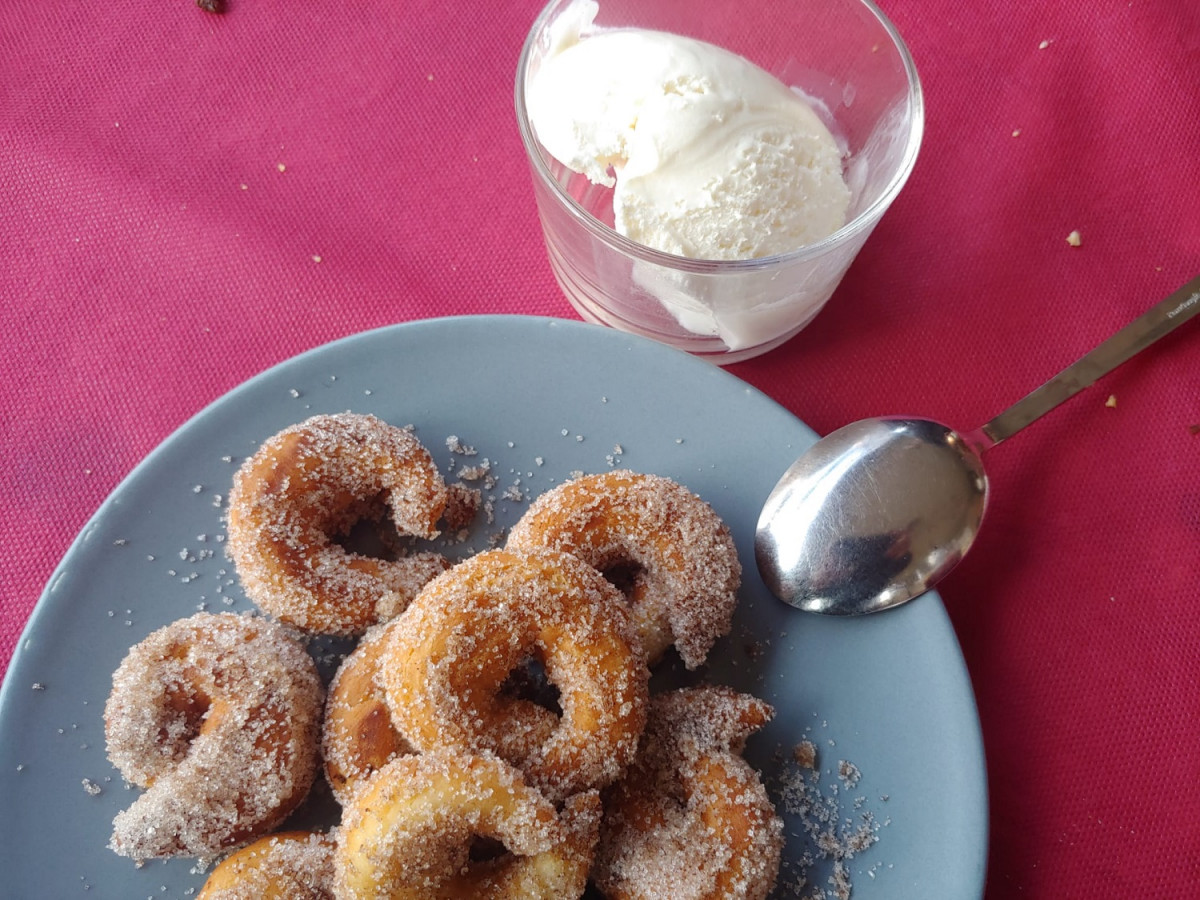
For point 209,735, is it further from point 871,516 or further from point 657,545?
point 871,516

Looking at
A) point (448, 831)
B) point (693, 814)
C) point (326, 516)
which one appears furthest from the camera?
point (326, 516)

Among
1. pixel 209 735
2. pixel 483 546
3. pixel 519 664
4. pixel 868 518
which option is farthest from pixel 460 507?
pixel 868 518

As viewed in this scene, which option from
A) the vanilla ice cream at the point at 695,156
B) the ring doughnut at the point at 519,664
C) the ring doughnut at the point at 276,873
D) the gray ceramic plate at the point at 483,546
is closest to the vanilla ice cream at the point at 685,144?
the vanilla ice cream at the point at 695,156

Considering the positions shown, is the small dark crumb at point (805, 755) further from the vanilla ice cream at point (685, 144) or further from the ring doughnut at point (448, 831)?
the vanilla ice cream at point (685, 144)

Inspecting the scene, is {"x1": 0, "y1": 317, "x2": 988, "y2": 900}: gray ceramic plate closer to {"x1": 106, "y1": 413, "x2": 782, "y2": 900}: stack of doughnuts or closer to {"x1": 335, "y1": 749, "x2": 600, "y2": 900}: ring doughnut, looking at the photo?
{"x1": 106, "y1": 413, "x2": 782, "y2": 900}: stack of doughnuts

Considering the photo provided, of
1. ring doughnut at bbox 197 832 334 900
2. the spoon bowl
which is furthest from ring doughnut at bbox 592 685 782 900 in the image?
ring doughnut at bbox 197 832 334 900

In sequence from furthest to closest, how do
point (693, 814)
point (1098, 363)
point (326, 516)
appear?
point (1098, 363)
point (326, 516)
point (693, 814)
